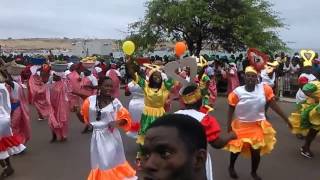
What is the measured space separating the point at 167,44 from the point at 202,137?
2343 cm

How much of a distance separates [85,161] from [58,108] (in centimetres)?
251

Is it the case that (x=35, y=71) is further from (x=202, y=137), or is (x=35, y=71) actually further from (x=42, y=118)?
(x=202, y=137)

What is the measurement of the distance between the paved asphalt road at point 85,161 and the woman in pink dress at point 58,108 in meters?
0.24

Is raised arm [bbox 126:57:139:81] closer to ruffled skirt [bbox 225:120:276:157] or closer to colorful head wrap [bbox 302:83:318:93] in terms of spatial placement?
ruffled skirt [bbox 225:120:276:157]

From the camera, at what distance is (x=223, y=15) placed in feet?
70.5

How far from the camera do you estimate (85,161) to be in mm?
8586

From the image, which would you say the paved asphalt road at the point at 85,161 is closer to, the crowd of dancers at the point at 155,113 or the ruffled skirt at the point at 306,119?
the crowd of dancers at the point at 155,113

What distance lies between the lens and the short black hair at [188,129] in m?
1.91

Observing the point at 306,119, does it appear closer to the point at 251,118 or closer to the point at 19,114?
the point at 251,118

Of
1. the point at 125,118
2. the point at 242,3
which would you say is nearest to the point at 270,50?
the point at 242,3

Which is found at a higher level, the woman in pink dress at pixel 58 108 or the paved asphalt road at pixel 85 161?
the woman in pink dress at pixel 58 108

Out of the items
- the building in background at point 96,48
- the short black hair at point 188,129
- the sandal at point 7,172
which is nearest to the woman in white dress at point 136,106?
the sandal at point 7,172

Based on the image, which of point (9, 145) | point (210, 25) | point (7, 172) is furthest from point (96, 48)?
point (7, 172)

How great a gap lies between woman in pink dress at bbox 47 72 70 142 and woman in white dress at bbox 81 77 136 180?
4.59 m
